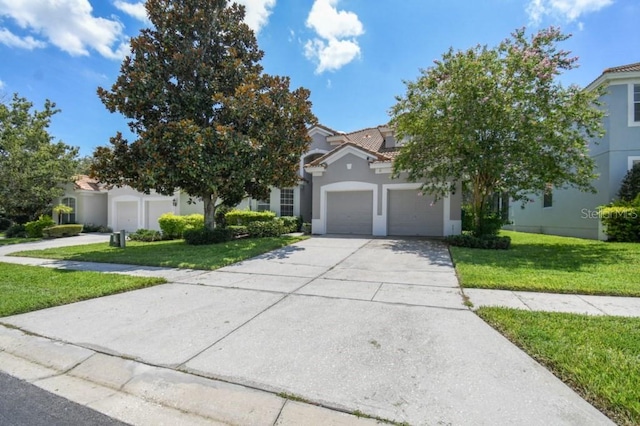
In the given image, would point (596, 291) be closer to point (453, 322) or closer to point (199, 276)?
point (453, 322)

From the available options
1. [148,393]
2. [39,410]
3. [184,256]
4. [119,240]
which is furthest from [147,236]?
[148,393]

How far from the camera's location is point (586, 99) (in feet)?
34.6

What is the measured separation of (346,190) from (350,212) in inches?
45.8

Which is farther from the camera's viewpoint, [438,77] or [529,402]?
[438,77]

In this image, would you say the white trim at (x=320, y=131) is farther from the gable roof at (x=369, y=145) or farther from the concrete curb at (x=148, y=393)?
the concrete curb at (x=148, y=393)

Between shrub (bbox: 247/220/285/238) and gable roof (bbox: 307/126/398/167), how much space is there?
384cm

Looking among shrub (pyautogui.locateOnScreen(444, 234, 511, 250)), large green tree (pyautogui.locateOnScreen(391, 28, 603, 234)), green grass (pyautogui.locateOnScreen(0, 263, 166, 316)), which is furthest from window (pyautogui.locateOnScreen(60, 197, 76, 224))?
shrub (pyautogui.locateOnScreen(444, 234, 511, 250))

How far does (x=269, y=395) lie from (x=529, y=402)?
2.19 metres

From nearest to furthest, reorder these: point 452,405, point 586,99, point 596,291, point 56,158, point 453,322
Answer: point 452,405 → point 453,322 → point 596,291 → point 586,99 → point 56,158

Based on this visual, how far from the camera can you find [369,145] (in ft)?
63.8

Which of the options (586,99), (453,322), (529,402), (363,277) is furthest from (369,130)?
(529,402)

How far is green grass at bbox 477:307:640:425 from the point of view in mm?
2555

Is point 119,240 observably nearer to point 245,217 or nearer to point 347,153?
point 245,217

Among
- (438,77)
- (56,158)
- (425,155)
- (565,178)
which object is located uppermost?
(438,77)
